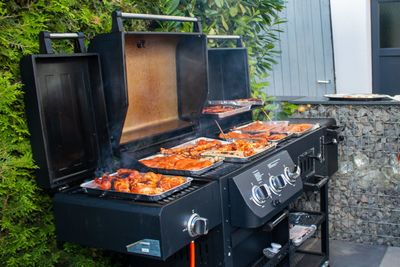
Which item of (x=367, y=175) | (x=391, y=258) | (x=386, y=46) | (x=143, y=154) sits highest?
(x=386, y=46)

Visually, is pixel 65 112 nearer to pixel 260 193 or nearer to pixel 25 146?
pixel 25 146

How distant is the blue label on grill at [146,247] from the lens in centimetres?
170

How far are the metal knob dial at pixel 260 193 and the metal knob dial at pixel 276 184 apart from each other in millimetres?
48

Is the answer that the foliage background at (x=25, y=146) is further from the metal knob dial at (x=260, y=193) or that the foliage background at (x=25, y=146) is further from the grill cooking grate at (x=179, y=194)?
the metal knob dial at (x=260, y=193)

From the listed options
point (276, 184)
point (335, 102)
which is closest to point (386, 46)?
point (335, 102)

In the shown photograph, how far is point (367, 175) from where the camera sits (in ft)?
12.1

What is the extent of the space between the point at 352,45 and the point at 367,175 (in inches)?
120

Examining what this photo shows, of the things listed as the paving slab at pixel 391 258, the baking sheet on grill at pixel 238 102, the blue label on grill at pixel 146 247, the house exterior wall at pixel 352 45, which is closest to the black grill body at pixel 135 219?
the blue label on grill at pixel 146 247

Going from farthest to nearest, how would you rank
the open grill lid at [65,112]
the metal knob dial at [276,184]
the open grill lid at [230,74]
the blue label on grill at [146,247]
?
the open grill lid at [230,74], the metal knob dial at [276,184], the open grill lid at [65,112], the blue label on grill at [146,247]

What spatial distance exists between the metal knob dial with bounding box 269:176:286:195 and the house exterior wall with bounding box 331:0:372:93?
4332 mm

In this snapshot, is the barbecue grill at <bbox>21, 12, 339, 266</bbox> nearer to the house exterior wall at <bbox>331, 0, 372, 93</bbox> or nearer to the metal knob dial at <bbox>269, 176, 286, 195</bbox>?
the metal knob dial at <bbox>269, 176, 286, 195</bbox>

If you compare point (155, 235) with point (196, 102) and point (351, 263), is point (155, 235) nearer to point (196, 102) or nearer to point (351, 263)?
point (196, 102)

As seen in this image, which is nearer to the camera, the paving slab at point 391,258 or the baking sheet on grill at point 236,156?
the baking sheet on grill at point 236,156

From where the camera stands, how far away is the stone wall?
3.57 metres
